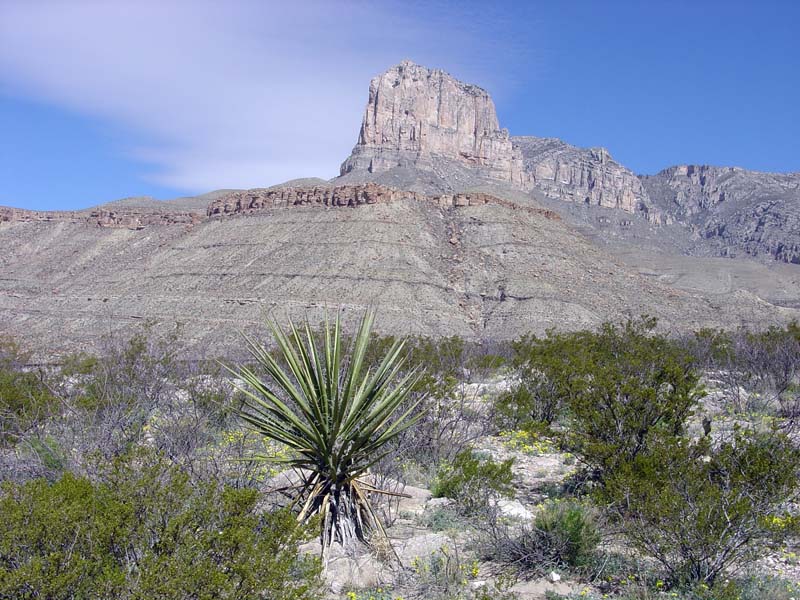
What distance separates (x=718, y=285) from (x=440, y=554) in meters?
69.8

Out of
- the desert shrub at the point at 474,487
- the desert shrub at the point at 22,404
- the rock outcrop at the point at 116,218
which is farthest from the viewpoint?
the rock outcrop at the point at 116,218

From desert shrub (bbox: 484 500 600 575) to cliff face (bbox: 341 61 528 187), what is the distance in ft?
330

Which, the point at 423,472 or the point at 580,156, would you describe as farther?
the point at 580,156

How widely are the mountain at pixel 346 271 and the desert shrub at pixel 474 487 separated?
713 inches

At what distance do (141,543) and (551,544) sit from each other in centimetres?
361

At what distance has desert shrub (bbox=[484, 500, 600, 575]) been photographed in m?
5.86

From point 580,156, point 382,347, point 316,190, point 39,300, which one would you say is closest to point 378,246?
point 316,190

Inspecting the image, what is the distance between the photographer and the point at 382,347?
61.8 feet

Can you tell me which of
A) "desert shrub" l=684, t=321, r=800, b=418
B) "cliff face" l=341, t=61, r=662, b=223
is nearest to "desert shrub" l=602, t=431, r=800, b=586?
"desert shrub" l=684, t=321, r=800, b=418

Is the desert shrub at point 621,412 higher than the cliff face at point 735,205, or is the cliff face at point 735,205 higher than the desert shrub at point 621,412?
the cliff face at point 735,205

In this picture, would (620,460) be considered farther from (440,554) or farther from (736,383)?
(736,383)

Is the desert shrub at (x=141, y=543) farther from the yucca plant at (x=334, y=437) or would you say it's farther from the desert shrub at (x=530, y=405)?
the desert shrub at (x=530, y=405)

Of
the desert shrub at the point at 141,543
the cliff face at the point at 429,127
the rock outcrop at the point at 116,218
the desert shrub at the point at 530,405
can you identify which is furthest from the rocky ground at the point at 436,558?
the cliff face at the point at 429,127

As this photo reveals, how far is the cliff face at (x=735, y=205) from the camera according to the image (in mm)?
124125
